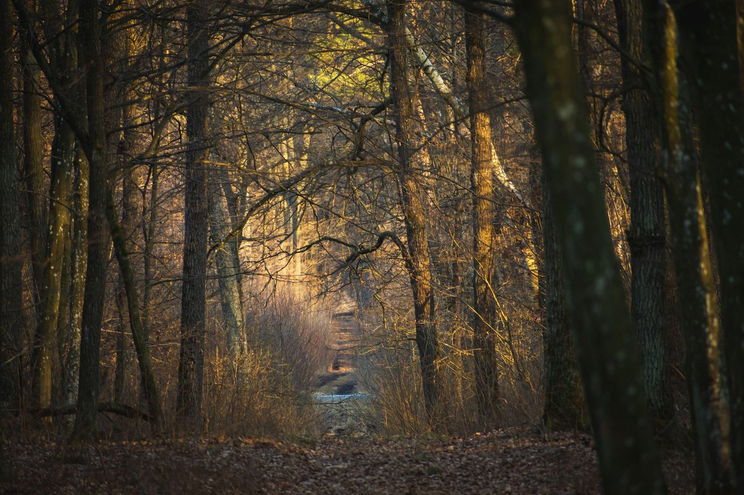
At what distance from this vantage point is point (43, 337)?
8.99 metres

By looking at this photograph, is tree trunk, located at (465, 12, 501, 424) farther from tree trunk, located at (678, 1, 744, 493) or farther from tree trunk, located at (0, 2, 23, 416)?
tree trunk, located at (678, 1, 744, 493)

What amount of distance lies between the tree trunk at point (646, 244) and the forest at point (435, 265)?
23mm

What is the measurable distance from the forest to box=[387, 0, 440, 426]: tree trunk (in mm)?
43

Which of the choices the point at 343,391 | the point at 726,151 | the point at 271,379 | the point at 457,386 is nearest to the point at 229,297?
the point at 271,379

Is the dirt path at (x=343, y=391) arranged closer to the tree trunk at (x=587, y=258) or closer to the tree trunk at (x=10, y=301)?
the tree trunk at (x=10, y=301)

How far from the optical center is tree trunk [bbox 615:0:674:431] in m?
7.52

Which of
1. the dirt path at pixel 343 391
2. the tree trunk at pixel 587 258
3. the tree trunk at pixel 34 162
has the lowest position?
the dirt path at pixel 343 391

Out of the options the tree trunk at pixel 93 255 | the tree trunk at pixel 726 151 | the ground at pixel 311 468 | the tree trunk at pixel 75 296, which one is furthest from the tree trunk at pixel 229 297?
the tree trunk at pixel 726 151

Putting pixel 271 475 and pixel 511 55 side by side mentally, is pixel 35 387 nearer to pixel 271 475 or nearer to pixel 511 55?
pixel 271 475

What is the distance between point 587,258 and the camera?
306 cm

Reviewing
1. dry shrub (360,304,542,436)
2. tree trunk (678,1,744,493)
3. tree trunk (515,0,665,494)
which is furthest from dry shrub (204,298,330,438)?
tree trunk (515,0,665,494)

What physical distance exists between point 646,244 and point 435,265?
10033mm

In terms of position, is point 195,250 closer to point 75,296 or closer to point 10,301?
point 75,296

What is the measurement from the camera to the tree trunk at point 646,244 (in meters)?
7.52
